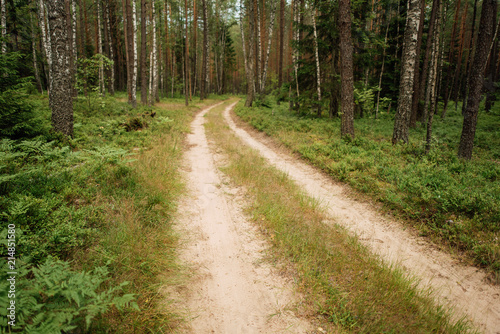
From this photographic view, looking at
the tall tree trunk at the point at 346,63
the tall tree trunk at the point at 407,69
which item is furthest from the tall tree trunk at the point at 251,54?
the tall tree trunk at the point at 407,69

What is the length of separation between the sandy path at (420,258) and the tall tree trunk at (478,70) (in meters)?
6.18

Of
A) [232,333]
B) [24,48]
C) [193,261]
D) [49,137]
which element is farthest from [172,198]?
[24,48]

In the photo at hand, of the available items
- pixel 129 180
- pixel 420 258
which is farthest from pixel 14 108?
pixel 420 258

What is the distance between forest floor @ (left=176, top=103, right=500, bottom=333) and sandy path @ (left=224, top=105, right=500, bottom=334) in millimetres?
12

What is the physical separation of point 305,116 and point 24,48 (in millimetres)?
28281

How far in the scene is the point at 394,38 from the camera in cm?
1847

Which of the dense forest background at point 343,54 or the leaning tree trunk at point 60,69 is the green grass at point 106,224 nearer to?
the leaning tree trunk at point 60,69

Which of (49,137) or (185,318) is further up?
(49,137)

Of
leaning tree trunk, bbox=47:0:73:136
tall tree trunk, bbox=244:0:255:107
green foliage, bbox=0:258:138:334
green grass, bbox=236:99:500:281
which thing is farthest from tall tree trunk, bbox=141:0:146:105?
green foliage, bbox=0:258:138:334

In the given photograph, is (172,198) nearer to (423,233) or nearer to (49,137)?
(49,137)

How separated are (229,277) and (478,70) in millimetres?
11230

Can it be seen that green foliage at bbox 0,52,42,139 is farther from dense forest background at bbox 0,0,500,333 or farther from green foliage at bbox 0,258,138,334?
green foliage at bbox 0,258,138,334

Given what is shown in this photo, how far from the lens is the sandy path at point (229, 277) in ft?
8.65

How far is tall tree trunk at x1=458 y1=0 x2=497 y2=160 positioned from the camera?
7.99 m
